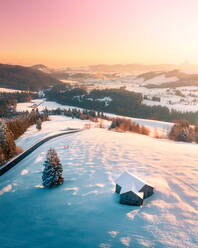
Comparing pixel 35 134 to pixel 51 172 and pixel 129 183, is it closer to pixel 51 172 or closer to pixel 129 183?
pixel 51 172

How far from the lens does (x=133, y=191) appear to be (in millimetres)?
12734

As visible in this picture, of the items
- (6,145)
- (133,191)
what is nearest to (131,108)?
(6,145)

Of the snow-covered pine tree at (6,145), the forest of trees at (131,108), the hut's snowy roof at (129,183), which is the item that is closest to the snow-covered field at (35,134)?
the snow-covered pine tree at (6,145)

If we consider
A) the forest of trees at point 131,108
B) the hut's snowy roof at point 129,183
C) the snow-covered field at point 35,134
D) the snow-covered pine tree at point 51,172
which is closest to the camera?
the hut's snowy roof at point 129,183

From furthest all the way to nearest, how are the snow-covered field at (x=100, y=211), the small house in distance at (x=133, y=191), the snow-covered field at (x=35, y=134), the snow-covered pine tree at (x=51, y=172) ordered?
the snow-covered field at (x=35, y=134), the snow-covered pine tree at (x=51, y=172), the small house in distance at (x=133, y=191), the snow-covered field at (x=100, y=211)

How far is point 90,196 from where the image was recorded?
15.0 metres

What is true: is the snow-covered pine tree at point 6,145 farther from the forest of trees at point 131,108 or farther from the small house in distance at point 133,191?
the forest of trees at point 131,108

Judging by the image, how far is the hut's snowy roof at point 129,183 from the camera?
13.2 metres

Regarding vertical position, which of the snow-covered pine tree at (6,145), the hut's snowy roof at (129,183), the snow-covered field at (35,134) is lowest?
the snow-covered field at (35,134)

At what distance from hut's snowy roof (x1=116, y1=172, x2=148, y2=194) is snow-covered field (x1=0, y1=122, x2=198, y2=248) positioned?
1153 mm

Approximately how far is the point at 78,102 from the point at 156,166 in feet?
565

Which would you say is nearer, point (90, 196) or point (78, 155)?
point (90, 196)

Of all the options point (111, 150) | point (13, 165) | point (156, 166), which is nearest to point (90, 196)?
point (156, 166)

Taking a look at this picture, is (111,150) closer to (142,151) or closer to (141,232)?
(142,151)
